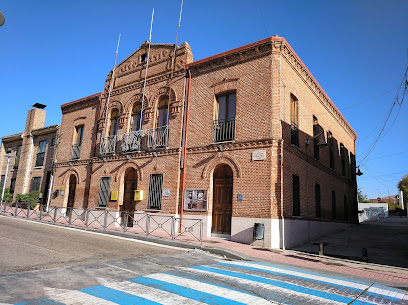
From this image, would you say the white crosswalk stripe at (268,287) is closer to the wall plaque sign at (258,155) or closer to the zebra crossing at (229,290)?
the zebra crossing at (229,290)

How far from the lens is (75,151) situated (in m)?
20.3

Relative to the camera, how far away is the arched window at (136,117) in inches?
682

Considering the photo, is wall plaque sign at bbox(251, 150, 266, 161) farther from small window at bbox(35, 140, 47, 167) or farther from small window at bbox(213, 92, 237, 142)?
small window at bbox(35, 140, 47, 167)

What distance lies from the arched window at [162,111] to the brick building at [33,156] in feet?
35.2

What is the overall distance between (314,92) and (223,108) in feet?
20.3

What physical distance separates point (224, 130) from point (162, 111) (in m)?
4.39

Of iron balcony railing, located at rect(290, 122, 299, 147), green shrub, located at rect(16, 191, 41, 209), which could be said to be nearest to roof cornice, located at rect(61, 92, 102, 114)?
green shrub, located at rect(16, 191, 41, 209)

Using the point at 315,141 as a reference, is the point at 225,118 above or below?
above

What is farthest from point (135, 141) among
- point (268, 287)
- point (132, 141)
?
point (268, 287)

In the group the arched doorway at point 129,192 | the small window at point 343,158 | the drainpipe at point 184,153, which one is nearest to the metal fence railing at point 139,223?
the arched doorway at point 129,192

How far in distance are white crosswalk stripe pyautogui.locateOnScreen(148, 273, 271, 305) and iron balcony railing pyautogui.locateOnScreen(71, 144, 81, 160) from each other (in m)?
16.4

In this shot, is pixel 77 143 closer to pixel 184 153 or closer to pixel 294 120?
pixel 184 153

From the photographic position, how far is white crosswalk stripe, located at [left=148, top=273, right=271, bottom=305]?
14.9 feet

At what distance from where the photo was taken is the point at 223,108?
14.0m
